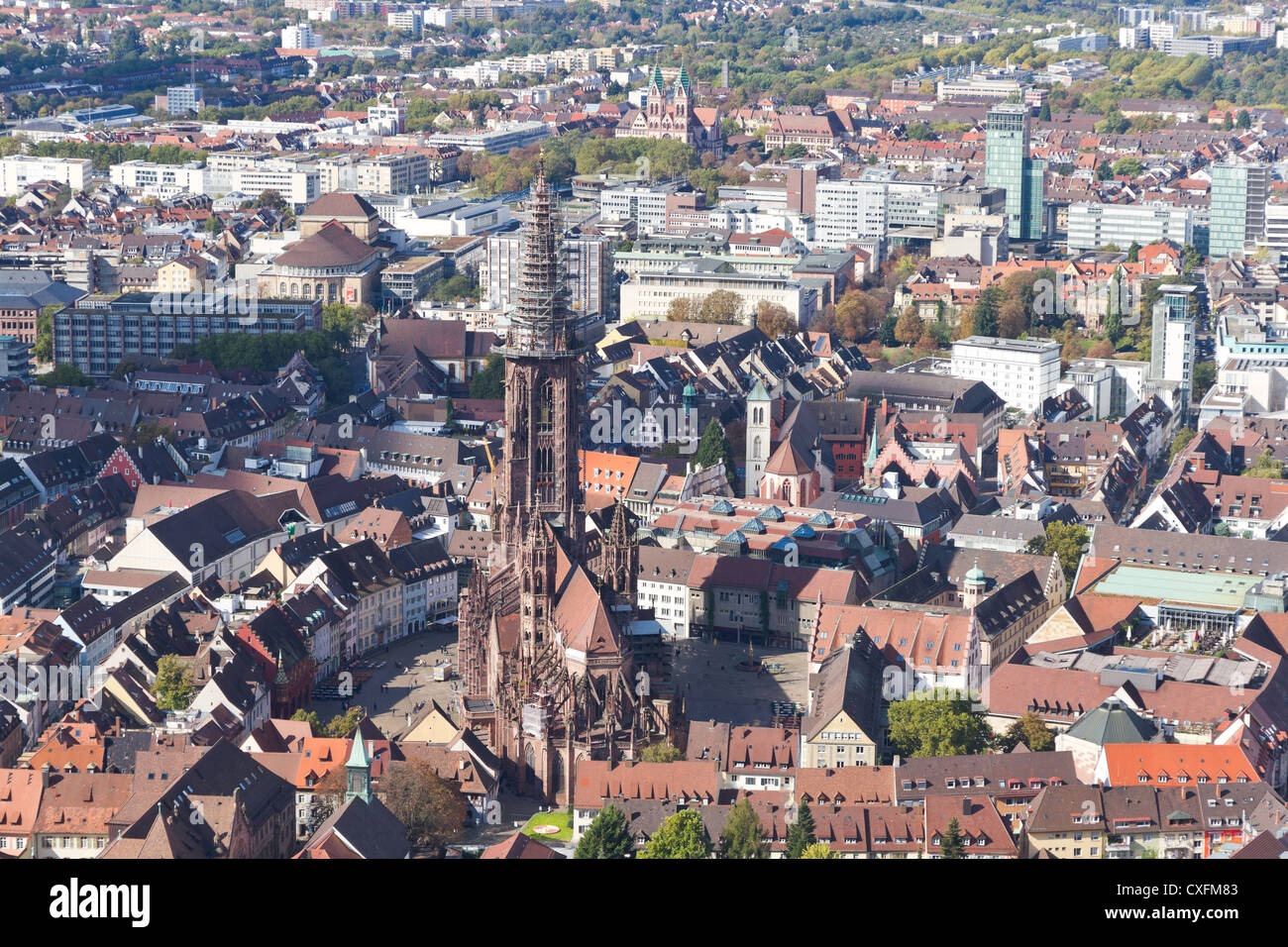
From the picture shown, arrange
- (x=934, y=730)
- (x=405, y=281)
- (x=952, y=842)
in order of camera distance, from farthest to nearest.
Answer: (x=405, y=281) → (x=934, y=730) → (x=952, y=842)

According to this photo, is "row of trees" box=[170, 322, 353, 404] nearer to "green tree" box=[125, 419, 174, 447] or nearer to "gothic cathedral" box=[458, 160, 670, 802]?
"green tree" box=[125, 419, 174, 447]

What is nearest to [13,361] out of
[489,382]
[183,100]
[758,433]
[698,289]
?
[489,382]

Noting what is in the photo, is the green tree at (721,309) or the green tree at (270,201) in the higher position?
the green tree at (270,201)

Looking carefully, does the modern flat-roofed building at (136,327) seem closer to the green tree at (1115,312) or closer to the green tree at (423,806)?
the green tree at (1115,312)

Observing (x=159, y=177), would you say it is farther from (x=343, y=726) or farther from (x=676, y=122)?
(x=343, y=726)

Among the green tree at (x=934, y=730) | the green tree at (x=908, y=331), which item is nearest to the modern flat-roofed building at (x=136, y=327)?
the green tree at (x=908, y=331)
